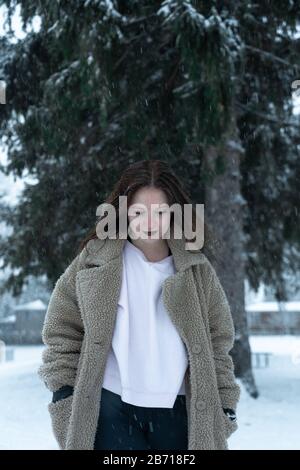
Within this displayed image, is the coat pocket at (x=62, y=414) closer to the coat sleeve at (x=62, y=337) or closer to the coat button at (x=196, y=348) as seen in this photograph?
the coat sleeve at (x=62, y=337)

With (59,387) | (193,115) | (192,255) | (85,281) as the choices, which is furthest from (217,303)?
(193,115)

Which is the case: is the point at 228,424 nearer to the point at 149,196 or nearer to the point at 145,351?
the point at 145,351

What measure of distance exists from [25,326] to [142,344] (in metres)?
39.0

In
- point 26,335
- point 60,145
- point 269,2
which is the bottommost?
point 26,335

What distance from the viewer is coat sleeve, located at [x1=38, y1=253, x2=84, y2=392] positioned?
93.0 inches

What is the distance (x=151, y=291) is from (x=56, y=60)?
23.2ft

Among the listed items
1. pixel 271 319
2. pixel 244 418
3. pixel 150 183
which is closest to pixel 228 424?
pixel 150 183

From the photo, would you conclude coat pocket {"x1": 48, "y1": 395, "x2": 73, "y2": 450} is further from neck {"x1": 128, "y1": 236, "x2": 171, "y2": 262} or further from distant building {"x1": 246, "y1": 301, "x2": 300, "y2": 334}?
distant building {"x1": 246, "y1": 301, "x2": 300, "y2": 334}

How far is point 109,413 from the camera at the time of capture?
2.31 metres

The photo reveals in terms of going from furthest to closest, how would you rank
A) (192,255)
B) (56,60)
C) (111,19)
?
(56,60) → (111,19) → (192,255)

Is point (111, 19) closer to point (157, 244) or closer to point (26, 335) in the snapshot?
point (157, 244)

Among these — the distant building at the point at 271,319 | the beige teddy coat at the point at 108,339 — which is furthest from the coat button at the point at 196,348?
the distant building at the point at 271,319

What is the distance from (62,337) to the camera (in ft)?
7.91
